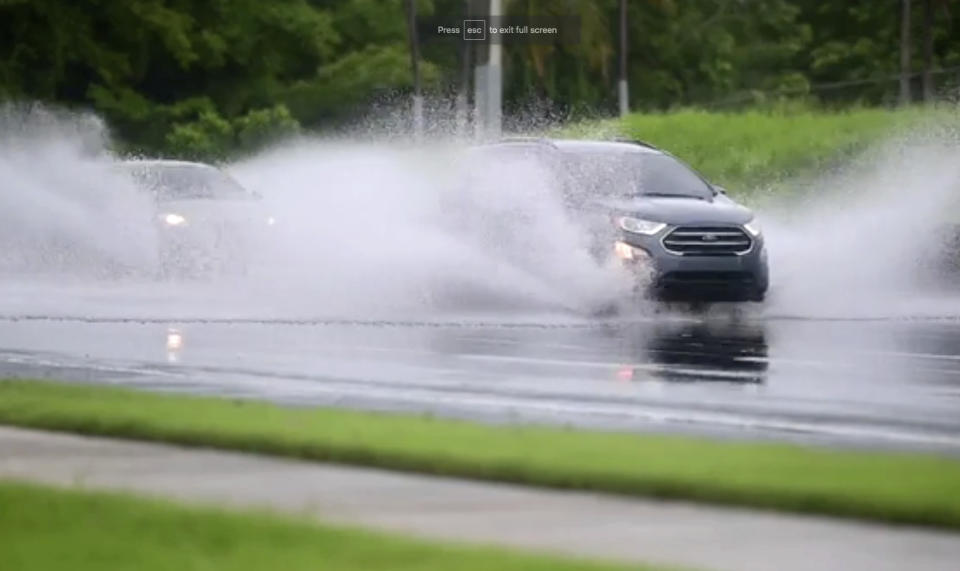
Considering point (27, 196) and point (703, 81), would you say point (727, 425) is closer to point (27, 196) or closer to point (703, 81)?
point (27, 196)

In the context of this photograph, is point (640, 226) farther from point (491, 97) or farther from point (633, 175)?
point (491, 97)

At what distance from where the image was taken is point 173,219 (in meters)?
32.1

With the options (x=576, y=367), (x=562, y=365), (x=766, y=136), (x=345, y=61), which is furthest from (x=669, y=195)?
(x=345, y=61)

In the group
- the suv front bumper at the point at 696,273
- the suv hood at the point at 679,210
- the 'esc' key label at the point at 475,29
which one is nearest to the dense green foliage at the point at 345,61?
the 'esc' key label at the point at 475,29

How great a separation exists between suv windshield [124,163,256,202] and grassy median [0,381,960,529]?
1830cm

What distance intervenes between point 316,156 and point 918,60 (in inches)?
1268

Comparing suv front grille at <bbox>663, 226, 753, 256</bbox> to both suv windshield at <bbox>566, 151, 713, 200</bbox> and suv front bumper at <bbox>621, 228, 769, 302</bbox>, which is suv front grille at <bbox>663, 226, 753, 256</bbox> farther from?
suv windshield at <bbox>566, 151, 713, 200</bbox>

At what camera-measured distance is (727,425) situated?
1389cm

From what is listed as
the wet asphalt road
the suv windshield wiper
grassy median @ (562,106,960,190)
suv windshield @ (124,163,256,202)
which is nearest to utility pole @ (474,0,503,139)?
grassy median @ (562,106,960,190)

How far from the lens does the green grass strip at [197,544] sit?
8867 millimetres

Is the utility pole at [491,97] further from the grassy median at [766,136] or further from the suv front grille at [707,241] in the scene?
the suv front grille at [707,241]

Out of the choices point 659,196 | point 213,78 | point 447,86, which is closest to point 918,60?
point 447,86

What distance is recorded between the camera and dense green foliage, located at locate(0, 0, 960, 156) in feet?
209

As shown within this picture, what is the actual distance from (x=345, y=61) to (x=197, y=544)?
191ft
